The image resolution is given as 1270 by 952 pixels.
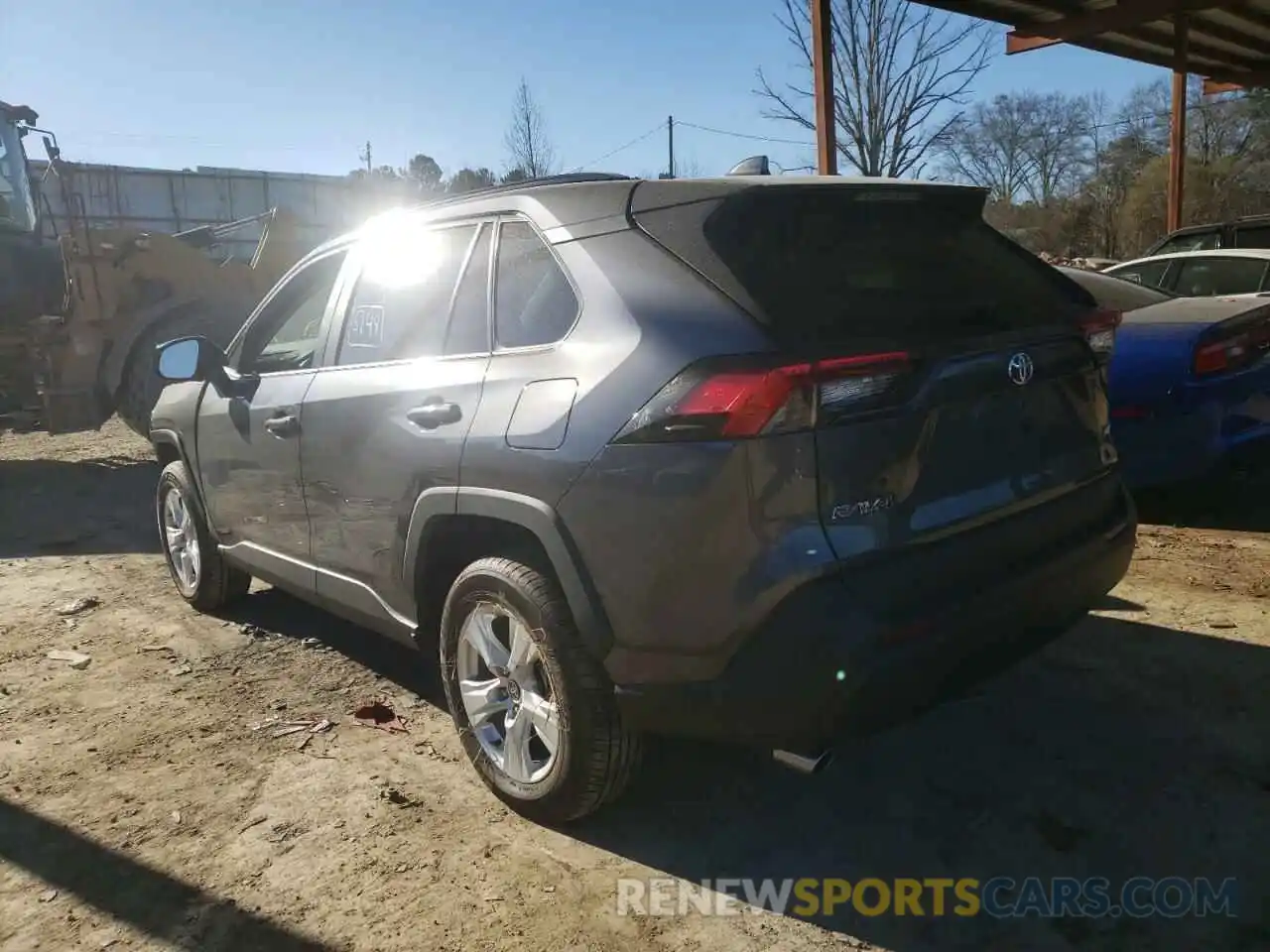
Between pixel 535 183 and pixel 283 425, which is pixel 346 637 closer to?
pixel 283 425

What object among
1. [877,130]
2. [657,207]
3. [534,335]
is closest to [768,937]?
[534,335]

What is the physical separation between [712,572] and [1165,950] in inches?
53.6

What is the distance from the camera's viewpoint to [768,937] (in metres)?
2.42

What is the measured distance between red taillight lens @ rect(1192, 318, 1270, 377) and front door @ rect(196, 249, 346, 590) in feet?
13.9

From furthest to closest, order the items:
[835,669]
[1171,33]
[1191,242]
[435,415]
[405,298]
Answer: [1171,33], [1191,242], [405,298], [435,415], [835,669]

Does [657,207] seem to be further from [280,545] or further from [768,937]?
[280,545]

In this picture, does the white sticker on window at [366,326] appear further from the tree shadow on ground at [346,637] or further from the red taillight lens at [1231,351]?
the red taillight lens at [1231,351]

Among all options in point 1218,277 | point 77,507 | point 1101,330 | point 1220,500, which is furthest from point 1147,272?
point 77,507

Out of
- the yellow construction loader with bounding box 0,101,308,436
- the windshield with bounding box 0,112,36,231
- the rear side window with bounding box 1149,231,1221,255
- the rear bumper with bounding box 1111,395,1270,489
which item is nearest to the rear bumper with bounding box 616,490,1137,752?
the rear bumper with bounding box 1111,395,1270,489

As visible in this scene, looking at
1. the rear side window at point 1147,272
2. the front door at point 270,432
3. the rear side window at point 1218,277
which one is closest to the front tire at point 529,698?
the front door at point 270,432

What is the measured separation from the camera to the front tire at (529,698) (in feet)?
8.73

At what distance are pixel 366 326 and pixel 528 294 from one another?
0.96m

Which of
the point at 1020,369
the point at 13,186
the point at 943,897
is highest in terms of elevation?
the point at 13,186

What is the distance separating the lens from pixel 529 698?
113 inches
